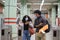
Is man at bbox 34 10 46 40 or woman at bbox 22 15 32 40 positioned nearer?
man at bbox 34 10 46 40

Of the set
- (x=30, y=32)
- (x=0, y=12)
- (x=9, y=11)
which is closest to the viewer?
(x=30, y=32)

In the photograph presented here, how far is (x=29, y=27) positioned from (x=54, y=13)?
109ft

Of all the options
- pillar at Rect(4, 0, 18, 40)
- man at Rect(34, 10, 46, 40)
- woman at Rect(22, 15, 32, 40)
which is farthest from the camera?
pillar at Rect(4, 0, 18, 40)

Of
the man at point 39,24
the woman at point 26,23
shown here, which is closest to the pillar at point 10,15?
the woman at point 26,23

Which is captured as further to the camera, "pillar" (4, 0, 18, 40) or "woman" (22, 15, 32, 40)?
"pillar" (4, 0, 18, 40)

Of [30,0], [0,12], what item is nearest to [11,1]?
[0,12]

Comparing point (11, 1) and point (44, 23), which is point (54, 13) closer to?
point (11, 1)

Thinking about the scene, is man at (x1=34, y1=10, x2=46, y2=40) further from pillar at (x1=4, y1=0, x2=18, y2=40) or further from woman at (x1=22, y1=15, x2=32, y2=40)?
pillar at (x1=4, y1=0, x2=18, y2=40)

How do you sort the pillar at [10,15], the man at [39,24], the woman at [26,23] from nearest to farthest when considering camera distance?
the man at [39,24], the woman at [26,23], the pillar at [10,15]

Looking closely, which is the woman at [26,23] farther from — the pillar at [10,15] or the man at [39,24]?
the pillar at [10,15]

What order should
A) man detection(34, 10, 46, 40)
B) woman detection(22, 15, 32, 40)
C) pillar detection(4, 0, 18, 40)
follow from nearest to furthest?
man detection(34, 10, 46, 40) → woman detection(22, 15, 32, 40) → pillar detection(4, 0, 18, 40)

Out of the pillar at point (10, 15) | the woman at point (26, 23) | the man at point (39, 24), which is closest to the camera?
the man at point (39, 24)

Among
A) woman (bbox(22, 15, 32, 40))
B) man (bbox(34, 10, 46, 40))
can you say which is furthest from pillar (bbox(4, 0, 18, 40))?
man (bbox(34, 10, 46, 40))

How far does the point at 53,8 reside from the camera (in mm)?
42250
